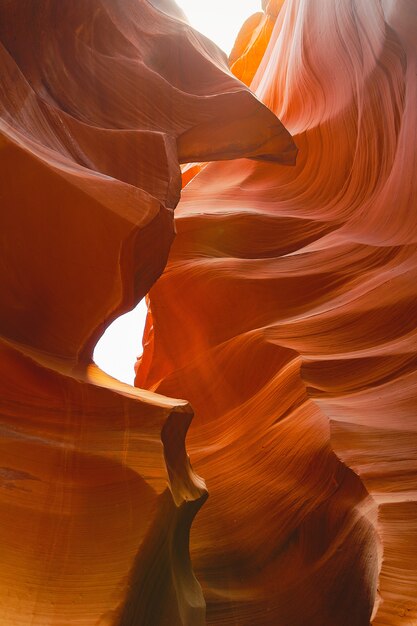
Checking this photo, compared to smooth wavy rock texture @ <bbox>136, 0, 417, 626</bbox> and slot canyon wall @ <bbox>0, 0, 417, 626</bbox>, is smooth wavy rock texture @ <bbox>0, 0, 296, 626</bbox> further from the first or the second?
smooth wavy rock texture @ <bbox>136, 0, 417, 626</bbox>

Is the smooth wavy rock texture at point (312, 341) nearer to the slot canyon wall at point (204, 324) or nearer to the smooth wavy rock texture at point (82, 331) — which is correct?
the slot canyon wall at point (204, 324)

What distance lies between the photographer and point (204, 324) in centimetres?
429

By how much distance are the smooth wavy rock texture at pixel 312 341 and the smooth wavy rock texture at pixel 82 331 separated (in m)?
0.75

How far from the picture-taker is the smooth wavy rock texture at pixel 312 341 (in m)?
2.96

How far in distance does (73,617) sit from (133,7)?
3.22 m

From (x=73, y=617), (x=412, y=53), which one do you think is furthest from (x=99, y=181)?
(x=412, y=53)

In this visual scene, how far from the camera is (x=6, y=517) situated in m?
1.94

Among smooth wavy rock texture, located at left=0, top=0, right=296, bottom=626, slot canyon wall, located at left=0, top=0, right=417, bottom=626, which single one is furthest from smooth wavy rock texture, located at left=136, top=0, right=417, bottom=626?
smooth wavy rock texture, located at left=0, top=0, right=296, bottom=626

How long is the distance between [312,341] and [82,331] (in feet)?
→ 5.15

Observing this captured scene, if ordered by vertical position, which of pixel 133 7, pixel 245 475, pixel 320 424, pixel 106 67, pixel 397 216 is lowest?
pixel 245 475

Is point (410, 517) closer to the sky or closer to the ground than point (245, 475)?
closer to the sky

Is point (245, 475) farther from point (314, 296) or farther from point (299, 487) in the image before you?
point (314, 296)

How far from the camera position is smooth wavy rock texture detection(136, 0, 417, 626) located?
2.96 m

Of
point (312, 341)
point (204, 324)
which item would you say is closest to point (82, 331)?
point (312, 341)
